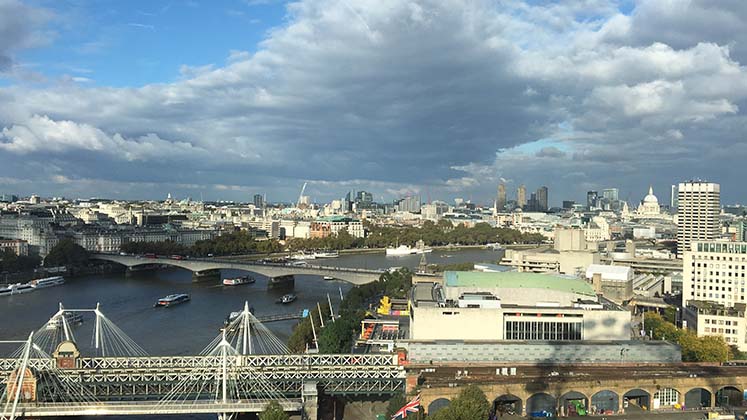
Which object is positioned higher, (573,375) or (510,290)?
(510,290)

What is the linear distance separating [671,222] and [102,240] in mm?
92795

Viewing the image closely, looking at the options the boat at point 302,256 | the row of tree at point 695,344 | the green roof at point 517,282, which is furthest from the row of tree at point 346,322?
the boat at point 302,256

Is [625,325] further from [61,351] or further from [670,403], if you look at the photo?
[61,351]

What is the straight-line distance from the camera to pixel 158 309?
102ft

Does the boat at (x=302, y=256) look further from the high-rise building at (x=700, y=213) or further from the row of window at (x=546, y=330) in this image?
the row of window at (x=546, y=330)

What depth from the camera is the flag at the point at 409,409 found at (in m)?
13.1

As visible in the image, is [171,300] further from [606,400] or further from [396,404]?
[606,400]

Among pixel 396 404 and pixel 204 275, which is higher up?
pixel 204 275

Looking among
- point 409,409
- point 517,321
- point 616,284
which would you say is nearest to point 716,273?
point 616,284

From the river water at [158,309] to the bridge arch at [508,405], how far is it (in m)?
11.0

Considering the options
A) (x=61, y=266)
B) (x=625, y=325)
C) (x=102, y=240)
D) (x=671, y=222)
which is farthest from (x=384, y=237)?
(x=671, y=222)

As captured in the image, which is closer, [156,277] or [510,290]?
[510,290]

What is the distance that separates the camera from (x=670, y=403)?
1570cm

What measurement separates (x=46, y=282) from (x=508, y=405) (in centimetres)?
3277
